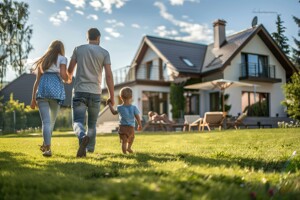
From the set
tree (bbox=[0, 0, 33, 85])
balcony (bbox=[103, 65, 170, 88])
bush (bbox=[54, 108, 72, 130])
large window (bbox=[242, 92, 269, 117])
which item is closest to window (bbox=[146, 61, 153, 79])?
balcony (bbox=[103, 65, 170, 88])

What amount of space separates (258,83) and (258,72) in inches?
33.3

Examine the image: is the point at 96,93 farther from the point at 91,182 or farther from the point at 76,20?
the point at 76,20

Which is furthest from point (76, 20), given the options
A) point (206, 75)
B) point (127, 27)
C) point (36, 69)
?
point (206, 75)

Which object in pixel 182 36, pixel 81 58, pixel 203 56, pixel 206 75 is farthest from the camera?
pixel 182 36

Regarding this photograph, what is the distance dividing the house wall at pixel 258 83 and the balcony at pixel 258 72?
42 cm

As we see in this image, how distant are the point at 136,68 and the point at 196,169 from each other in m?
27.9

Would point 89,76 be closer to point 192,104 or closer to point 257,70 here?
point 192,104

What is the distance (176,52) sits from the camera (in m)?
27.0

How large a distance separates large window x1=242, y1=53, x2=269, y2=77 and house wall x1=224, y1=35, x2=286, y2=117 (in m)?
0.35

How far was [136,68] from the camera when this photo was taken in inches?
1211

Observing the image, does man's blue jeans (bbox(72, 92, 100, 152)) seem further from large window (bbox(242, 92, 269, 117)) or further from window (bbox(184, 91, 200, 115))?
large window (bbox(242, 92, 269, 117))

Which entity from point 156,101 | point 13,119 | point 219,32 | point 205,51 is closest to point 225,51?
point 219,32

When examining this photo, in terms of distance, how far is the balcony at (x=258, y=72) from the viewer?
991 inches

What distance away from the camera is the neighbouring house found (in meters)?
24.7
